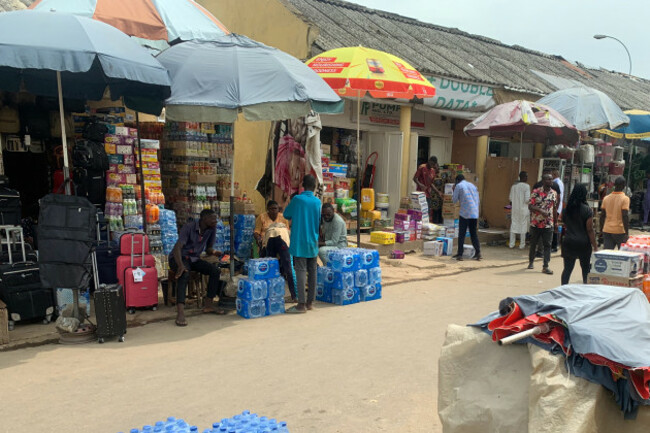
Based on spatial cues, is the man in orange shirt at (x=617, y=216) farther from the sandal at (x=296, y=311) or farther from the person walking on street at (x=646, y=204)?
the person walking on street at (x=646, y=204)

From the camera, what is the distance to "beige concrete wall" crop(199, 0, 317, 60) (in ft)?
39.1

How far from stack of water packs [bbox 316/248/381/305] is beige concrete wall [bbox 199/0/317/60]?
5476mm

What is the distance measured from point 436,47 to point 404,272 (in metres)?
8.63

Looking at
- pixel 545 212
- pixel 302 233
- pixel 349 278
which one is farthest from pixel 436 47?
pixel 302 233

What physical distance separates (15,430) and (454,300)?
6.19m

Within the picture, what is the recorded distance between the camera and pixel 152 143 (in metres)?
→ 9.01

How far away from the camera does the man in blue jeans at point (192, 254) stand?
6848 millimetres

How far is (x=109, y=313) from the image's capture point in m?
6.09

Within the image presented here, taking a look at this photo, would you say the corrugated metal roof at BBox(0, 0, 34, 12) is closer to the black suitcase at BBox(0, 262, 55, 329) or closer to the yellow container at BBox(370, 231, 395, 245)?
the black suitcase at BBox(0, 262, 55, 329)

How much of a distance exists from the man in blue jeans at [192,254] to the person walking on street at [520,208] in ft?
27.8

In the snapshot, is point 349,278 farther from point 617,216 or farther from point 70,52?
point 617,216

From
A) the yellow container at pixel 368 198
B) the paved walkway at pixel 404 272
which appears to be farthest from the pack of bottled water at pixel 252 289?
the yellow container at pixel 368 198

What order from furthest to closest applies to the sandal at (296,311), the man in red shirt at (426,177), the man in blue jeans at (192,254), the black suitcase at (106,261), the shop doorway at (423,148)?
1. the shop doorway at (423,148)
2. the man in red shirt at (426,177)
3. the black suitcase at (106,261)
4. the sandal at (296,311)
5. the man in blue jeans at (192,254)

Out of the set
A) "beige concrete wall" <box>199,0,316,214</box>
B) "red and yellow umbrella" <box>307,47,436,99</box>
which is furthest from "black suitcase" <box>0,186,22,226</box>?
"beige concrete wall" <box>199,0,316,214</box>
